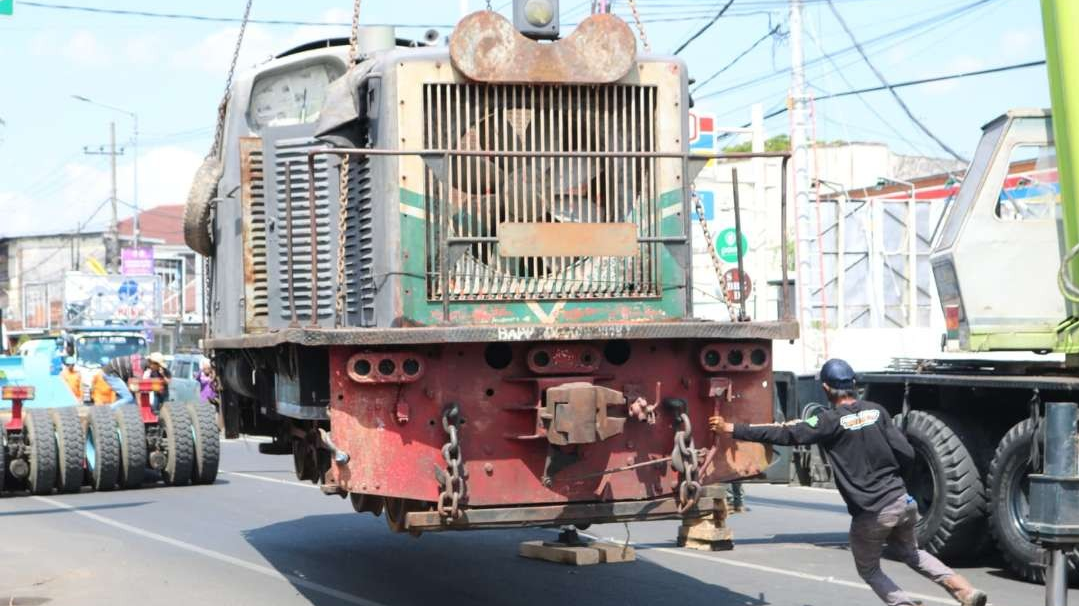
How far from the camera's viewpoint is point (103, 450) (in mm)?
17500

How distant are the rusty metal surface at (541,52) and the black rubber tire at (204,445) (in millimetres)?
10969

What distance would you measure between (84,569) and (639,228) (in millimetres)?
5597

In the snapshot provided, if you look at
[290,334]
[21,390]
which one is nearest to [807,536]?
[290,334]

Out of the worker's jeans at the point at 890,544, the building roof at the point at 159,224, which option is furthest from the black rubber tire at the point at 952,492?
the building roof at the point at 159,224

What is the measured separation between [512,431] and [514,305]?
0.78 m

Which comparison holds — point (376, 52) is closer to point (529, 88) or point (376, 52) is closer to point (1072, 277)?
point (529, 88)

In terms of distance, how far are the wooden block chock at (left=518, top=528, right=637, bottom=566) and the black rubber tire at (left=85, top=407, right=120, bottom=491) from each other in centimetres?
752

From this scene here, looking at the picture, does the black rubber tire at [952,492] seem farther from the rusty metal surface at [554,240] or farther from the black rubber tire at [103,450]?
the black rubber tire at [103,450]

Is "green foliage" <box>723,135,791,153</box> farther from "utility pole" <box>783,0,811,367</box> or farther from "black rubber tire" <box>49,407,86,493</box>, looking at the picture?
"black rubber tire" <box>49,407,86,493</box>

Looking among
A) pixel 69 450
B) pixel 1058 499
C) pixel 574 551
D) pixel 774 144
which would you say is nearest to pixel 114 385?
pixel 69 450

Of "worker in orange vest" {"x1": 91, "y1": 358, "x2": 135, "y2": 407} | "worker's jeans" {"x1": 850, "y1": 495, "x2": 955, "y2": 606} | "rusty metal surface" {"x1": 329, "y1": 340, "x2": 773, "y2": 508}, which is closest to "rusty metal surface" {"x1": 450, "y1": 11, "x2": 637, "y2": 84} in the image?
"rusty metal surface" {"x1": 329, "y1": 340, "x2": 773, "y2": 508}

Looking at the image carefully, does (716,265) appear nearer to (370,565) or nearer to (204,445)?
(370,565)

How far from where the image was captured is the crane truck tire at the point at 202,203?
35.6 ft

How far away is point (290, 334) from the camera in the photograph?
7.57 m
